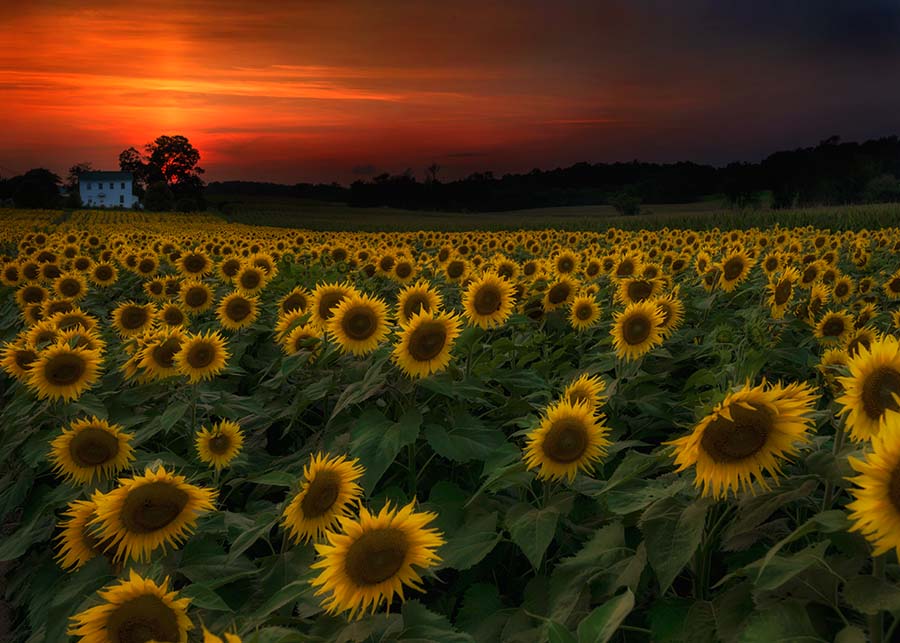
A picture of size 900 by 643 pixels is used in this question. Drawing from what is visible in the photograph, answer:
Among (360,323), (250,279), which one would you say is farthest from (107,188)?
(360,323)

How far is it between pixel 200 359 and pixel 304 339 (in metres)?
0.74

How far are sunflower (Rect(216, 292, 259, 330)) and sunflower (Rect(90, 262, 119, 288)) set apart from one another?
15.9 ft

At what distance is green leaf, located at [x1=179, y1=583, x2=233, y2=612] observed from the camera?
2.52 m

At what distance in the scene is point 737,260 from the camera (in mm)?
7957

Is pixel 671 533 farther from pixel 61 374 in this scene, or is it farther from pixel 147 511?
pixel 61 374

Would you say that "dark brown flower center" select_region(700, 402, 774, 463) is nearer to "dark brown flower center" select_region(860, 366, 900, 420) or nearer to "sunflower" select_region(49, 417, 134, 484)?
"dark brown flower center" select_region(860, 366, 900, 420)

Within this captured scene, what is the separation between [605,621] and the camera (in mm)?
2055

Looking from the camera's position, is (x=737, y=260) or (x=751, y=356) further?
(x=737, y=260)

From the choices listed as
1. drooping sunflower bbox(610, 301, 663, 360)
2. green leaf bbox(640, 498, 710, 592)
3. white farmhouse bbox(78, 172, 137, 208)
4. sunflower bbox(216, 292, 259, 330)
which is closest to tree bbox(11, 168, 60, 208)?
white farmhouse bbox(78, 172, 137, 208)

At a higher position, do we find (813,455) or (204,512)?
(813,455)

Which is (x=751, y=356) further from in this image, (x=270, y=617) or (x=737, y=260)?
(x=737, y=260)

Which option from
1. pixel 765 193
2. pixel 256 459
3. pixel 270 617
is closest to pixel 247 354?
pixel 256 459

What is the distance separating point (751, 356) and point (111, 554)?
3.10 m

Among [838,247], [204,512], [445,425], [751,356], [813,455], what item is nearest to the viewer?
[813,455]
